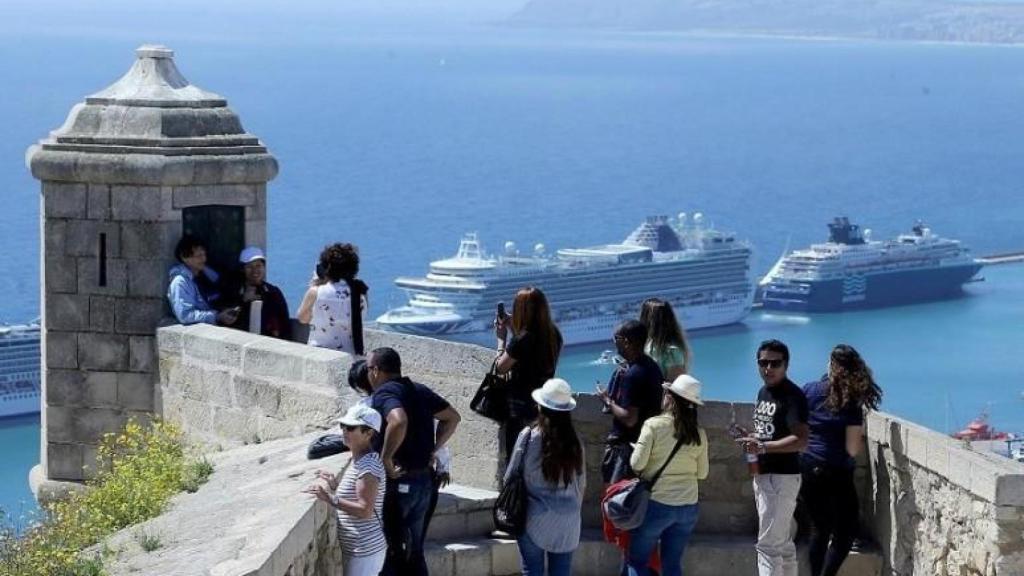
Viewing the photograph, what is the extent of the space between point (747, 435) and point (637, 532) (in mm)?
525

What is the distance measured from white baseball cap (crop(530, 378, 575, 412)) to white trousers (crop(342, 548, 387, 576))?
2.35 ft

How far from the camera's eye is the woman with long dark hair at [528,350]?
677 cm

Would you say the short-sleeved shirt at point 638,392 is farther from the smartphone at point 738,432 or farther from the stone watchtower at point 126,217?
the stone watchtower at point 126,217

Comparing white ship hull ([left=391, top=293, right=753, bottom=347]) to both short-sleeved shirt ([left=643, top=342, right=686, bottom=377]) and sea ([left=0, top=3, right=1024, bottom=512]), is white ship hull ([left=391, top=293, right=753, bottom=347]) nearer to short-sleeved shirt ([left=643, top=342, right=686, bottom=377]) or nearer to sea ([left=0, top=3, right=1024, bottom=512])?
sea ([left=0, top=3, right=1024, bottom=512])

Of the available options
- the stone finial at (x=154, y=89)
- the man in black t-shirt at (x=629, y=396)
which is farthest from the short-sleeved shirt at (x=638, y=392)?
the stone finial at (x=154, y=89)

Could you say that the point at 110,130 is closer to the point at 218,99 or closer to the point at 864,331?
the point at 218,99

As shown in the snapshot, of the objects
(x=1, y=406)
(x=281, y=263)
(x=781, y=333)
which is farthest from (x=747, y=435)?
(x=781, y=333)

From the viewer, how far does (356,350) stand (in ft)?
26.3

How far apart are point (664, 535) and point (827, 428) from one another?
0.68m

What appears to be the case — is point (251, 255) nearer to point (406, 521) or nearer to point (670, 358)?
point (670, 358)

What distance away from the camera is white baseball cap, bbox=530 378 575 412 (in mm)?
6160

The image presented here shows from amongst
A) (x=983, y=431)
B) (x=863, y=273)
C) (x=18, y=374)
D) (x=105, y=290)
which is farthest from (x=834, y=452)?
(x=863, y=273)

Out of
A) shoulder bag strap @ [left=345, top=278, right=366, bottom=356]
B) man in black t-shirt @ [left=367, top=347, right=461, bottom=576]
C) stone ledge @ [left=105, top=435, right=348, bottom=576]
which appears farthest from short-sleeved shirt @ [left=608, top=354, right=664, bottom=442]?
shoulder bag strap @ [left=345, top=278, right=366, bottom=356]

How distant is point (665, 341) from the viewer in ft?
22.7
